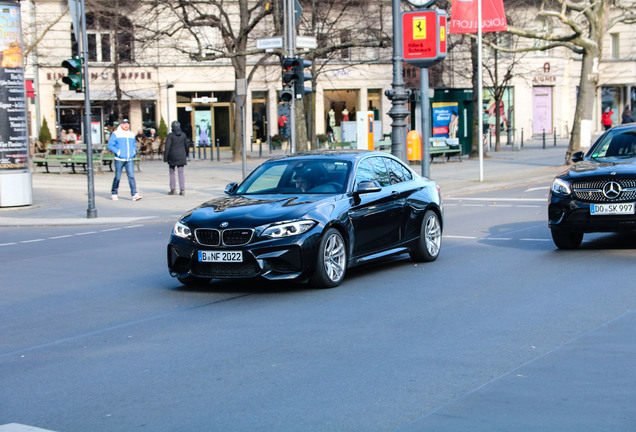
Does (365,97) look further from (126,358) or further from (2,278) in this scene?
(126,358)

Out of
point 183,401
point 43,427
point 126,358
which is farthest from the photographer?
point 126,358

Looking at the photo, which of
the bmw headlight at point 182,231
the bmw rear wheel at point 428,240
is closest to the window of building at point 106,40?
the bmw rear wheel at point 428,240

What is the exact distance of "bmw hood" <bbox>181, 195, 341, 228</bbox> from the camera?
974cm

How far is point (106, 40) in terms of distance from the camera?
5422 cm

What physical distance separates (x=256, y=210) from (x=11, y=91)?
13.7 meters

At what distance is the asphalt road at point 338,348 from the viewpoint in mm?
5570

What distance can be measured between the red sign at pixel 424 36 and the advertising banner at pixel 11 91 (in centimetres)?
898

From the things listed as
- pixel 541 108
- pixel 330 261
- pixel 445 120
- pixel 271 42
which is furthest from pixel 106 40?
pixel 330 261

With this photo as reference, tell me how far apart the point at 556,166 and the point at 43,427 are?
28943 millimetres

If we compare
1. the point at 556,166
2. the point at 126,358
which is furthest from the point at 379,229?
the point at 556,166

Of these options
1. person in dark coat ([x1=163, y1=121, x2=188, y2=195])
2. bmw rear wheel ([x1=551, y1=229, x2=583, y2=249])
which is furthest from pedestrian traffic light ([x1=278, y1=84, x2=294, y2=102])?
bmw rear wheel ([x1=551, y1=229, x2=583, y2=249])

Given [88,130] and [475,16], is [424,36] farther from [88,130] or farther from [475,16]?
[88,130]

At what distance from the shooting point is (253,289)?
10.3 metres

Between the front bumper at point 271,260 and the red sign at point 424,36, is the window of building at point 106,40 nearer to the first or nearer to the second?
the red sign at point 424,36
